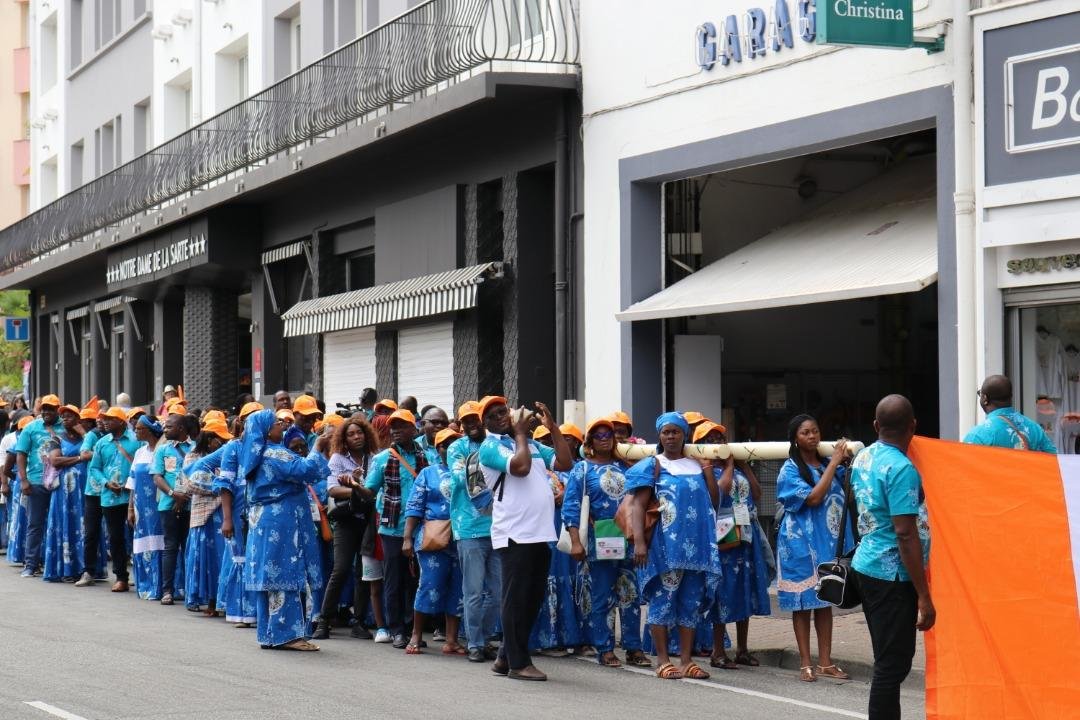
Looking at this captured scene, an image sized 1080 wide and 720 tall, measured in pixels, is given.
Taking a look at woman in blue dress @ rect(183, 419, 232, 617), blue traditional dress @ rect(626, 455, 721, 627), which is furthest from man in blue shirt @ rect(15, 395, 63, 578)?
blue traditional dress @ rect(626, 455, 721, 627)

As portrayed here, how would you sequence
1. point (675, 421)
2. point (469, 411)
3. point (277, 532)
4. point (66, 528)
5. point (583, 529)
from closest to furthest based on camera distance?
point (675, 421) → point (469, 411) → point (583, 529) → point (277, 532) → point (66, 528)

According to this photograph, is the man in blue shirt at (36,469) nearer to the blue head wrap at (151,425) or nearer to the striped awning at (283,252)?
the blue head wrap at (151,425)

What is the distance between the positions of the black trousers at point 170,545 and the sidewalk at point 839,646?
5.47m

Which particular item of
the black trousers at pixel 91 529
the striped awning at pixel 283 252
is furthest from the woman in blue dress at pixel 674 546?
the striped awning at pixel 283 252

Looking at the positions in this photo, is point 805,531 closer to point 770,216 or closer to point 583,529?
point 583,529

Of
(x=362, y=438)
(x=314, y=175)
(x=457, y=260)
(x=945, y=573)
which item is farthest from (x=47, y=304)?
(x=945, y=573)

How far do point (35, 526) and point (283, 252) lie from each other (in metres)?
7.47

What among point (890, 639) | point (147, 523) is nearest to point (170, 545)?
point (147, 523)

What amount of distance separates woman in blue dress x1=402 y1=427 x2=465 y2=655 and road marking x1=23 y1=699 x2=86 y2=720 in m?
3.30

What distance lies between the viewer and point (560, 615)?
38.9 feet

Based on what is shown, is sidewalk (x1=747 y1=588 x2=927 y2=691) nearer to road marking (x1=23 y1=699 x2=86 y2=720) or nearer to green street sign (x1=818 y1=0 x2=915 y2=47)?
green street sign (x1=818 y1=0 x2=915 y2=47)

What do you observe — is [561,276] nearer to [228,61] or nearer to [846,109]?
[846,109]

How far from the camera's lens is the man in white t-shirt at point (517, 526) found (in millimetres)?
10625

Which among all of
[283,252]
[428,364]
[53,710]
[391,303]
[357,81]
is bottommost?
[53,710]
